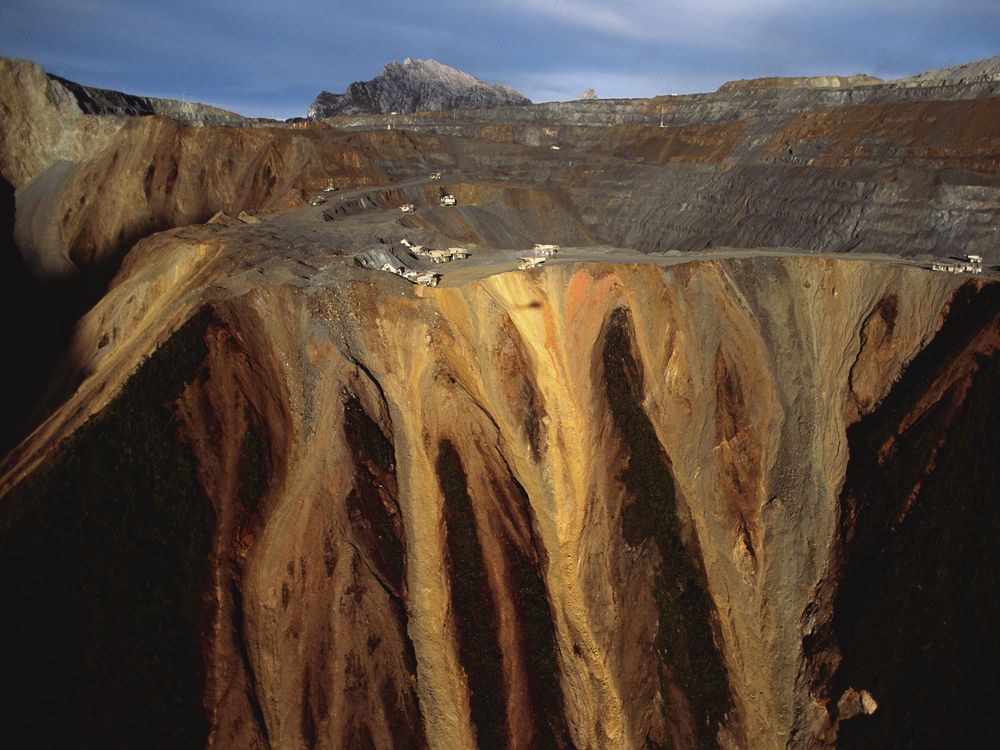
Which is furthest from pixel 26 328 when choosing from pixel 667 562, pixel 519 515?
pixel 667 562

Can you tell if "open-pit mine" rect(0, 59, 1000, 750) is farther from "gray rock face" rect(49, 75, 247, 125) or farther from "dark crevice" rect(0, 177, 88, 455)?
"gray rock face" rect(49, 75, 247, 125)

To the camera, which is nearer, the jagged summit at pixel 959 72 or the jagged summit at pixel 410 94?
the jagged summit at pixel 959 72

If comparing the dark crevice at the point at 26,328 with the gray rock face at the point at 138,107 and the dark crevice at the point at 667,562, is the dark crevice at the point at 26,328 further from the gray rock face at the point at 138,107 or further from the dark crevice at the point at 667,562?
the dark crevice at the point at 667,562

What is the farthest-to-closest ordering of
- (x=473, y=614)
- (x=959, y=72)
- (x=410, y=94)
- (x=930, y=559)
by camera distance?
(x=410, y=94) < (x=959, y=72) < (x=473, y=614) < (x=930, y=559)

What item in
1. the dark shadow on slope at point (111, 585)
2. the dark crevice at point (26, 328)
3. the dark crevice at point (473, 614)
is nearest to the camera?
the dark shadow on slope at point (111, 585)

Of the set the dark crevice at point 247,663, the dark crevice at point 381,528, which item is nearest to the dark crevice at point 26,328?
the dark crevice at point 247,663

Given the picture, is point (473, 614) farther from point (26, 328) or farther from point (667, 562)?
point (26, 328)

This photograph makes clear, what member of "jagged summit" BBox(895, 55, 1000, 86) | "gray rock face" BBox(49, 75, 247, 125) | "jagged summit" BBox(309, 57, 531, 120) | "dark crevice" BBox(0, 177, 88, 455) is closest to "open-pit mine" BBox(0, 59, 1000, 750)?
"dark crevice" BBox(0, 177, 88, 455)
